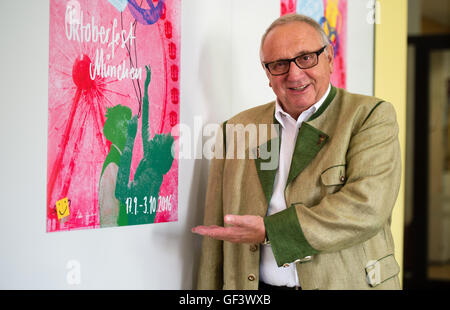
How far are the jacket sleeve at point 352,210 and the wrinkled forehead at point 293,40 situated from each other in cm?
26

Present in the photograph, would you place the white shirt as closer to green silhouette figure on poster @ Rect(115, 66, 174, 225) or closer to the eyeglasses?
the eyeglasses

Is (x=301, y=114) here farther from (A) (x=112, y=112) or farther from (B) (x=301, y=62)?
(A) (x=112, y=112)

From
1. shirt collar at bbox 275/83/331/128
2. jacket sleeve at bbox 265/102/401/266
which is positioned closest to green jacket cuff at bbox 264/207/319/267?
jacket sleeve at bbox 265/102/401/266

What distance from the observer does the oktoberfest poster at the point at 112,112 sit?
47.7 inches

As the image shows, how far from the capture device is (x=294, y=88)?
146 cm

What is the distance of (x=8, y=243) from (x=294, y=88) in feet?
2.73

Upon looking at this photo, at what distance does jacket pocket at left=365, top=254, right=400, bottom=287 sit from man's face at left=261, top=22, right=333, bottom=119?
0.47 meters

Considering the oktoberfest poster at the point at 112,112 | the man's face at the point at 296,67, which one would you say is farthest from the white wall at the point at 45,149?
the man's face at the point at 296,67

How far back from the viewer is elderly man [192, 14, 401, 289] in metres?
1.29

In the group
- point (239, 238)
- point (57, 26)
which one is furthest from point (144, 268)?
point (57, 26)

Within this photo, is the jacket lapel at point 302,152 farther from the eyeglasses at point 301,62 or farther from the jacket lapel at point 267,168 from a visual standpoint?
the eyeglasses at point 301,62

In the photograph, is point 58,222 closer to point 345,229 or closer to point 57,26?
point 57,26

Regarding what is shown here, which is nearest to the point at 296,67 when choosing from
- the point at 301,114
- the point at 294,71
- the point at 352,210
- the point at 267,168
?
the point at 294,71

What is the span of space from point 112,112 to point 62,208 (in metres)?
0.28
